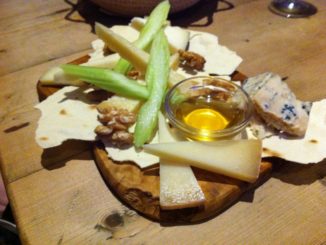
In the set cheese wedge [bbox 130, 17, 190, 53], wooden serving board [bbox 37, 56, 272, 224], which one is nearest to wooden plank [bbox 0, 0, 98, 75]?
cheese wedge [bbox 130, 17, 190, 53]

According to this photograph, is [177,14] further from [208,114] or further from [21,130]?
[21,130]

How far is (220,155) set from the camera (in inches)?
34.5

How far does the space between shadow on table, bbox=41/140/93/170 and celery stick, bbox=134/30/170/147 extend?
17 centimetres

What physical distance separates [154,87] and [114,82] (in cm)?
11

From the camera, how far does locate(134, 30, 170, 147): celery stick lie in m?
0.95

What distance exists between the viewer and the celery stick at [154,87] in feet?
3.12

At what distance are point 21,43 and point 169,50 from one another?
0.64 m

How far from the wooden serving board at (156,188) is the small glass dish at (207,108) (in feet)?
0.34

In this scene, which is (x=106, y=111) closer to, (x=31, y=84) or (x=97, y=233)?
(x=97, y=233)

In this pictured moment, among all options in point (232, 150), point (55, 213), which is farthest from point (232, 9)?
point (55, 213)

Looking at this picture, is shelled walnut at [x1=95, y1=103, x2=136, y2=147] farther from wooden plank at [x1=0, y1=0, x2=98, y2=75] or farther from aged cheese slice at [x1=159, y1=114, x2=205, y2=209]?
wooden plank at [x1=0, y1=0, x2=98, y2=75]

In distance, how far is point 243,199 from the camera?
2.96ft

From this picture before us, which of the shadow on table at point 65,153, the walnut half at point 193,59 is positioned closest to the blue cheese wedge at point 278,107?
the walnut half at point 193,59

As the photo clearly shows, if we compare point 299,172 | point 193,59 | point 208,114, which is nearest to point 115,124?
point 208,114
